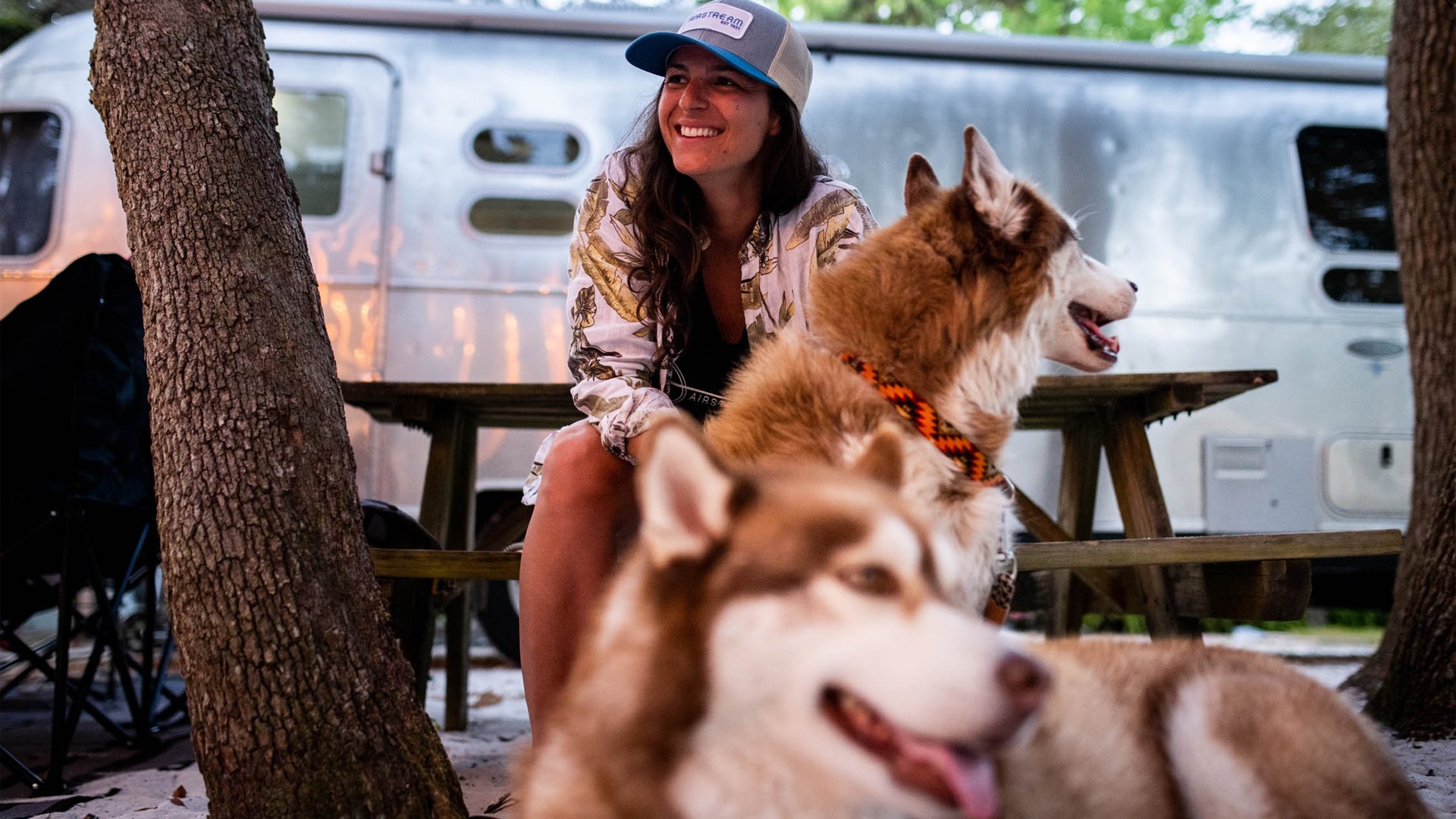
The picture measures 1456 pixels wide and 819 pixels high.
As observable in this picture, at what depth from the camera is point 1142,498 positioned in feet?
11.4

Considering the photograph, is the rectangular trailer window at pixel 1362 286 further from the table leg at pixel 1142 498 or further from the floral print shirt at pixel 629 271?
the floral print shirt at pixel 629 271

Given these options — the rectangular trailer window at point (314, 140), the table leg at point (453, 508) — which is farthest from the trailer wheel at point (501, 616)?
the rectangular trailer window at point (314, 140)

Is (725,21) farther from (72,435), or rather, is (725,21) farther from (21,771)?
(21,771)

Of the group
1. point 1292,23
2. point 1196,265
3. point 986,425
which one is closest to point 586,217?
point 986,425

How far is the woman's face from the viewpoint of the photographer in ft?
8.76

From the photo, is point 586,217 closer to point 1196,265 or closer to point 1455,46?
point 1455,46

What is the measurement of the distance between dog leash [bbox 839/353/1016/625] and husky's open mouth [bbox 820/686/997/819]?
1038 mm

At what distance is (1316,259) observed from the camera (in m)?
5.45

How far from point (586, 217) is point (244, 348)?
1.04m

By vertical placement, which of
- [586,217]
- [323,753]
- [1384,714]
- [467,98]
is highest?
[467,98]

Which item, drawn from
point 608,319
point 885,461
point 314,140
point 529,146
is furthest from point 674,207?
point 314,140

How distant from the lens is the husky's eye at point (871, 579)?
1135mm

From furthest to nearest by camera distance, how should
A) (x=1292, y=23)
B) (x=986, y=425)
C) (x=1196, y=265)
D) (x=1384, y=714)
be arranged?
1. (x=1292, y=23)
2. (x=1196, y=265)
3. (x=1384, y=714)
4. (x=986, y=425)

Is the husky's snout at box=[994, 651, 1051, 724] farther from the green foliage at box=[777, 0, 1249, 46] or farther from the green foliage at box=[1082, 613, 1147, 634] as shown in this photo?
the green foliage at box=[777, 0, 1249, 46]
